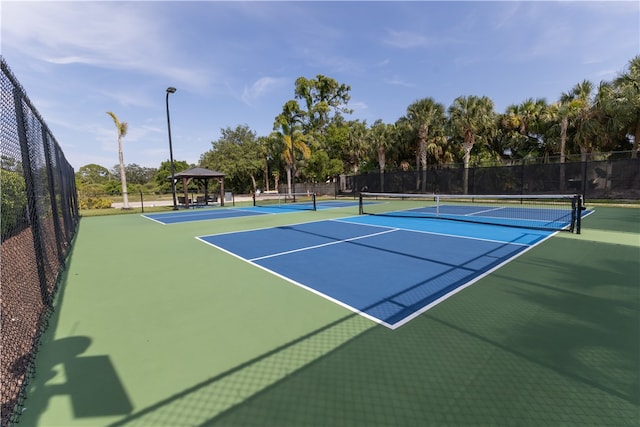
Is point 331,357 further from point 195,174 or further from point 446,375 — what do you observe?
point 195,174

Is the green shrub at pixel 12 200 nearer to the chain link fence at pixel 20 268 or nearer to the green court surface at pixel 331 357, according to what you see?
the chain link fence at pixel 20 268

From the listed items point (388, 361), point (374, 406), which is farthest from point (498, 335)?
point (374, 406)

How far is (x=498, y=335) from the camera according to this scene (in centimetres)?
314

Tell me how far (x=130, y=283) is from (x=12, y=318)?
1.45 m

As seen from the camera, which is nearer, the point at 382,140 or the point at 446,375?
the point at 446,375

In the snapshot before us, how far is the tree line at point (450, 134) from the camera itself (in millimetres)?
20000

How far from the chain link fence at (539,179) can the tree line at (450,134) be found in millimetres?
1328

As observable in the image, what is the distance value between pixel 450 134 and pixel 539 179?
27.5ft

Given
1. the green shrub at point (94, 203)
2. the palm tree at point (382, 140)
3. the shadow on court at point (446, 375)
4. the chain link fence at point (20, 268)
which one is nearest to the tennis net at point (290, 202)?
the palm tree at point (382, 140)

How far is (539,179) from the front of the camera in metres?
18.9

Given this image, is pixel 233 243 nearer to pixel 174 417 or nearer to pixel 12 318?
pixel 12 318

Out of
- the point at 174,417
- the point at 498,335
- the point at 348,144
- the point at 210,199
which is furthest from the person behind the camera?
the point at 348,144

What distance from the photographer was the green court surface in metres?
2.17

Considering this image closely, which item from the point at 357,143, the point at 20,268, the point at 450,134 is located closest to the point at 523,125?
the point at 450,134
